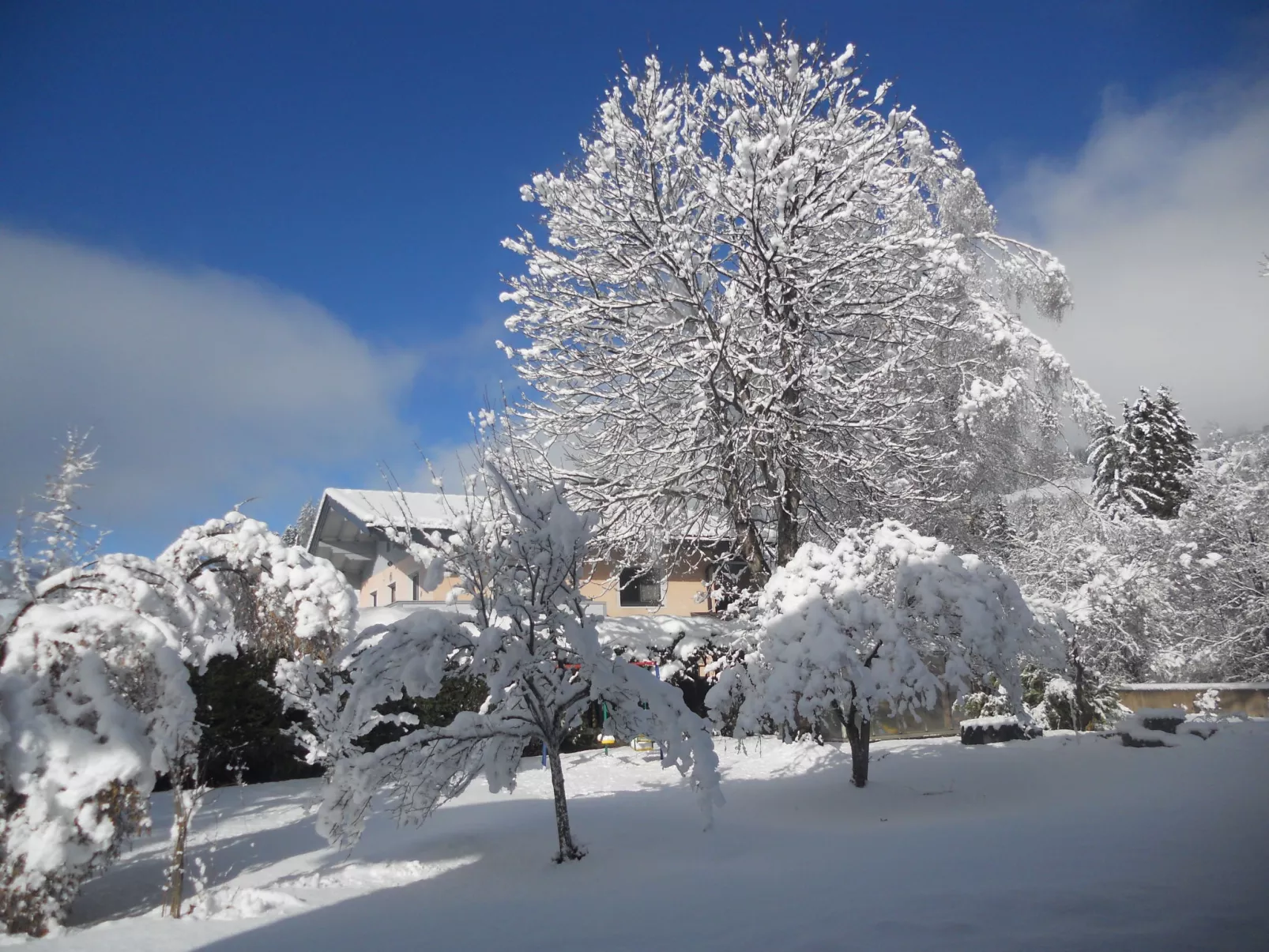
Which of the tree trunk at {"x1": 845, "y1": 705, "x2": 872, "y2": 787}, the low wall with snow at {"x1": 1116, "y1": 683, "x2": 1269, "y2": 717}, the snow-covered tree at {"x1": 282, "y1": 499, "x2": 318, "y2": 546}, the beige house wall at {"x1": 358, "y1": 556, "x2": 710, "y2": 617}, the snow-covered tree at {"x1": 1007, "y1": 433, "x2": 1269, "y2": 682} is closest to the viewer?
the tree trunk at {"x1": 845, "y1": 705, "x2": 872, "y2": 787}

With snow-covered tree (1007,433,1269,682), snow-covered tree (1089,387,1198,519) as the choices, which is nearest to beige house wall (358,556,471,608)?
snow-covered tree (1007,433,1269,682)

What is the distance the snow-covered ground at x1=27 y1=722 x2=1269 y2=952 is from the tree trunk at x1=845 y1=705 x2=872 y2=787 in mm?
277

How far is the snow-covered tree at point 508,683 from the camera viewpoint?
663cm

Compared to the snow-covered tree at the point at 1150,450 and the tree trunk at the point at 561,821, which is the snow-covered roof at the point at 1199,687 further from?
the snow-covered tree at the point at 1150,450

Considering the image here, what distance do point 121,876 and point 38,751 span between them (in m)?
2.69

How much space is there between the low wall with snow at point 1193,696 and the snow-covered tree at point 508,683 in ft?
45.1

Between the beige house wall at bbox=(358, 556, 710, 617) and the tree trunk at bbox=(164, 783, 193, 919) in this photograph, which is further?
the beige house wall at bbox=(358, 556, 710, 617)

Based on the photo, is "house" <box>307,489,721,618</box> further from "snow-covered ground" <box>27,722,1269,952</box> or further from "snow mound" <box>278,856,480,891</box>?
"snow mound" <box>278,856,480,891</box>

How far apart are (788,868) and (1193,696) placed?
46.9 ft

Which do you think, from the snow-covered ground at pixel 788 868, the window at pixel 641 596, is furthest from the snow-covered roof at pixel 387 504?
the snow-covered ground at pixel 788 868

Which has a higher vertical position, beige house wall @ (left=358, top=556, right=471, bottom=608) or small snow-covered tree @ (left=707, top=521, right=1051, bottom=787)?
beige house wall @ (left=358, top=556, right=471, bottom=608)

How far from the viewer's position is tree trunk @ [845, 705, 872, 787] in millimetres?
9594

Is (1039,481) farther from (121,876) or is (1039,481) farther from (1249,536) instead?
(121,876)

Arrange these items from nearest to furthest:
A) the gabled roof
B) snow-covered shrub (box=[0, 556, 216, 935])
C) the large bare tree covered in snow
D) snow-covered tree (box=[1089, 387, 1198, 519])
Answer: snow-covered shrub (box=[0, 556, 216, 935]) → the large bare tree covered in snow → the gabled roof → snow-covered tree (box=[1089, 387, 1198, 519])
